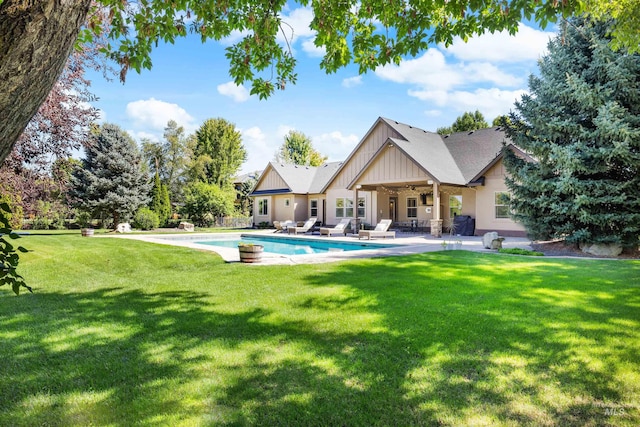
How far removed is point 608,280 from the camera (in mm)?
7547

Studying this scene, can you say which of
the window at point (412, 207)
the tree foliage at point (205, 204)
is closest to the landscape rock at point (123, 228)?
the tree foliage at point (205, 204)

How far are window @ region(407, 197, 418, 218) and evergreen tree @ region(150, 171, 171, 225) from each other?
19.5 metres

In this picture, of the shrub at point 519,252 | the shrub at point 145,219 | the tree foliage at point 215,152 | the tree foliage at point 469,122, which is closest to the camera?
the shrub at point 519,252

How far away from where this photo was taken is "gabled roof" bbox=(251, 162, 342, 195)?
105 ft

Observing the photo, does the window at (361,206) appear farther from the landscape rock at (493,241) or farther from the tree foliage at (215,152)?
the tree foliage at (215,152)

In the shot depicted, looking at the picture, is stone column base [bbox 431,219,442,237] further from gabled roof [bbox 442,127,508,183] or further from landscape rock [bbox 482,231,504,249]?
landscape rock [bbox 482,231,504,249]

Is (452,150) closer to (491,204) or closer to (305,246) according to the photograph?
(491,204)

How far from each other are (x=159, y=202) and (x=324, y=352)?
29.6 meters

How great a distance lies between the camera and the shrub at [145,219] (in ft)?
93.3

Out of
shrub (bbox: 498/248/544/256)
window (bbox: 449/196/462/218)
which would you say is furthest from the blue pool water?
window (bbox: 449/196/462/218)

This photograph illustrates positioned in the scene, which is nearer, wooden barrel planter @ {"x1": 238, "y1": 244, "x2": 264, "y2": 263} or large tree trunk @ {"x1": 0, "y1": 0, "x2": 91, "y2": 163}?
large tree trunk @ {"x1": 0, "y1": 0, "x2": 91, "y2": 163}

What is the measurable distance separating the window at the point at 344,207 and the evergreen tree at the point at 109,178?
15018 millimetres

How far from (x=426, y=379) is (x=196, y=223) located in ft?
108

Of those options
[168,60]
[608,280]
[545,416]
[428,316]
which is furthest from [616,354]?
[168,60]
